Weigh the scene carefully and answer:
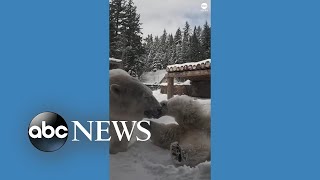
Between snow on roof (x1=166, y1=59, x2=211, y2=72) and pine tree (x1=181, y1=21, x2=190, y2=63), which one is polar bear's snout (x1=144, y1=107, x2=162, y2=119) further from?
pine tree (x1=181, y1=21, x2=190, y2=63)

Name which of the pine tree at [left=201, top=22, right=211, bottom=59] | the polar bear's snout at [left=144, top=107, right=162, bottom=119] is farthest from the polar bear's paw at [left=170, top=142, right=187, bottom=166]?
the pine tree at [left=201, top=22, right=211, bottom=59]

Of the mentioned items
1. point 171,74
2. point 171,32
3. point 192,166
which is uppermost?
point 171,32

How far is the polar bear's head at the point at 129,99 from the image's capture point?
3311 mm

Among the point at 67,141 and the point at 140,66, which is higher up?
the point at 140,66

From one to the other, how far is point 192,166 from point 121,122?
0.73 meters

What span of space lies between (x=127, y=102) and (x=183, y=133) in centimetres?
56

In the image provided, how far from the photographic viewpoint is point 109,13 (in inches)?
129

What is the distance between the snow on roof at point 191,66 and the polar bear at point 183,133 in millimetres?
243

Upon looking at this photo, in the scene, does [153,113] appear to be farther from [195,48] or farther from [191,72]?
[195,48]

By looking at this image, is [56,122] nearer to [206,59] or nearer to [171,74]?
[171,74]

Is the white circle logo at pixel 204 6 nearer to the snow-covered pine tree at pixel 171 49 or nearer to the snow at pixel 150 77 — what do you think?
the snow-covered pine tree at pixel 171 49

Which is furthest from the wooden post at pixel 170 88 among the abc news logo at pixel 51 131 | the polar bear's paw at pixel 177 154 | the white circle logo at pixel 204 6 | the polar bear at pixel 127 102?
the white circle logo at pixel 204 6

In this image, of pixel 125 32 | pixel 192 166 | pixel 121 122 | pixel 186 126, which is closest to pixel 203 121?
pixel 186 126

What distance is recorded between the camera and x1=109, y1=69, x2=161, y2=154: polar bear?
10.9ft
